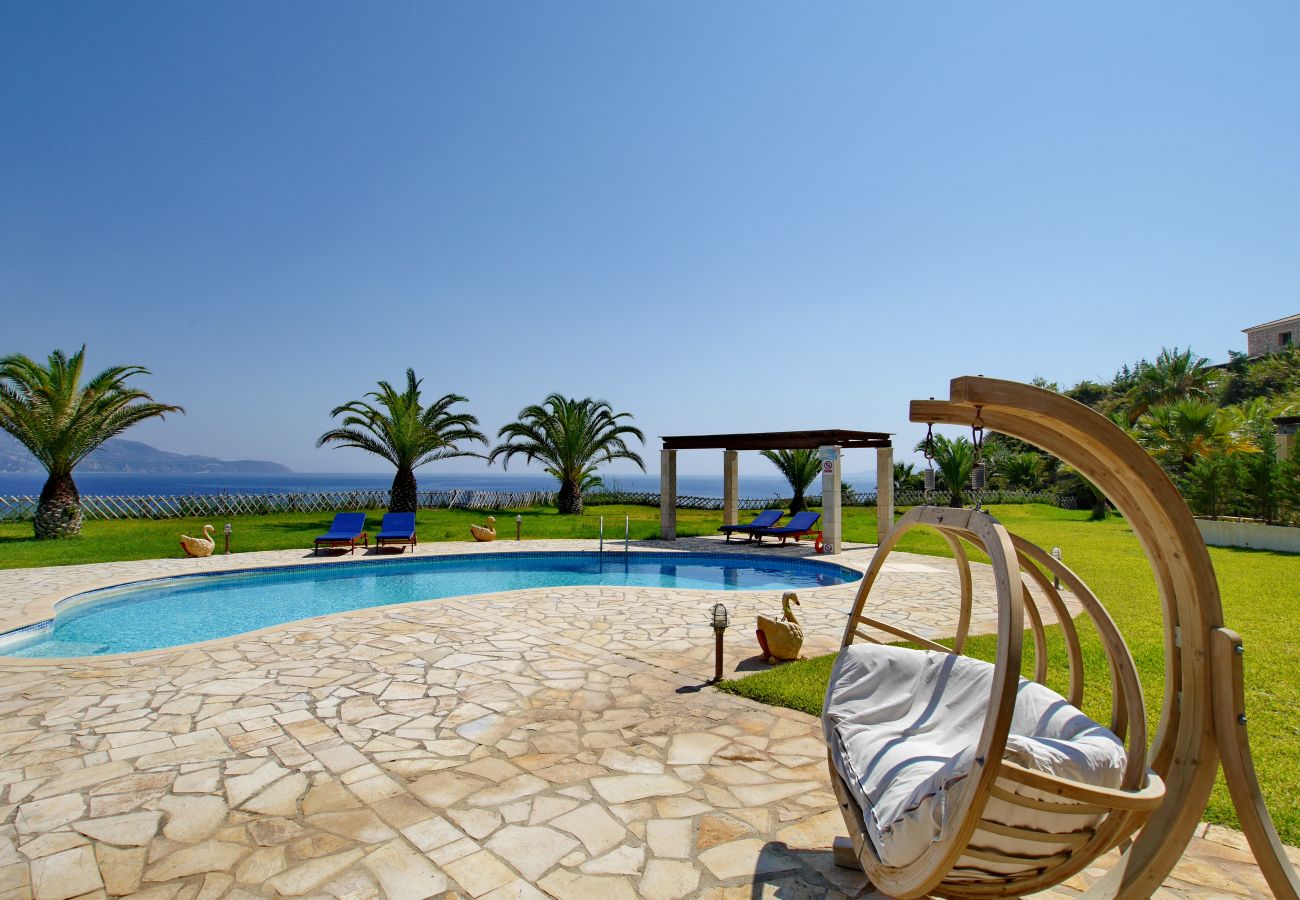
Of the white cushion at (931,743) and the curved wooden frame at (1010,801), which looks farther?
the white cushion at (931,743)

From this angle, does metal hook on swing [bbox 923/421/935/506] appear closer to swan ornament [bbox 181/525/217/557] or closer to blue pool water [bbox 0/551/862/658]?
blue pool water [bbox 0/551/862/658]

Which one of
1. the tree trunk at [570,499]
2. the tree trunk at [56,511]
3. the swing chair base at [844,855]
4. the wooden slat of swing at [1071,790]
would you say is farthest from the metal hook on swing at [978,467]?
the tree trunk at [570,499]

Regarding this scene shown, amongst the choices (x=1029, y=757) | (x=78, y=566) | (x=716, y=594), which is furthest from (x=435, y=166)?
(x=1029, y=757)

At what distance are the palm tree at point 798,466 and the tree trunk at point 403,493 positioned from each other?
44.1ft

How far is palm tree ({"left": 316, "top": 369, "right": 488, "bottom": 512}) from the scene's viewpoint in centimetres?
2075

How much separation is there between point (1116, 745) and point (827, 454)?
13207 millimetres

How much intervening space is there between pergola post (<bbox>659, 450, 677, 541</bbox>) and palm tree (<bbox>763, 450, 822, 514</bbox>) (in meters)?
8.20

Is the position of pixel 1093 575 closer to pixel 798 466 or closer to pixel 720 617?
pixel 720 617

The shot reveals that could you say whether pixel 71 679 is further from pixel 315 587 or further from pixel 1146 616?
pixel 1146 616

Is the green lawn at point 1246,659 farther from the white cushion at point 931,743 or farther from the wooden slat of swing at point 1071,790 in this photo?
the wooden slat of swing at point 1071,790

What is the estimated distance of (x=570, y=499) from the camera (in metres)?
26.2

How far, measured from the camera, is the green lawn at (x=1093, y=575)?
4.59m

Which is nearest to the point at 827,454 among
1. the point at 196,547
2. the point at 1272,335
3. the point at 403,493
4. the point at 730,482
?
the point at 730,482

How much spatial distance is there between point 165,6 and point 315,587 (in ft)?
34.4
